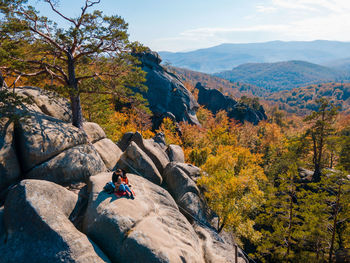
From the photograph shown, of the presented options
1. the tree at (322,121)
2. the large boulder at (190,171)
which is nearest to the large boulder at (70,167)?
the large boulder at (190,171)

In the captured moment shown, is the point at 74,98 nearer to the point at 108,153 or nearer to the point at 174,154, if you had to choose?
the point at 108,153

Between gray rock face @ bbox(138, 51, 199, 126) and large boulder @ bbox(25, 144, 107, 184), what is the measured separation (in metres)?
49.2

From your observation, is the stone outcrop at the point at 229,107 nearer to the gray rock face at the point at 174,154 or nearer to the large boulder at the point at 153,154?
the gray rock face at the point at 174,154

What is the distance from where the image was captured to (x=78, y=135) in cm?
1588

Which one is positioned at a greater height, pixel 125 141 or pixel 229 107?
pixel 125 141

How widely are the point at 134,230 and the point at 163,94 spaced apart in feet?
200

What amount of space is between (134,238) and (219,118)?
263 ft

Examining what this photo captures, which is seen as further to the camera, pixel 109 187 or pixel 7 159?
pixel 109 187

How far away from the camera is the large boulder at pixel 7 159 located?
1130 centimetres

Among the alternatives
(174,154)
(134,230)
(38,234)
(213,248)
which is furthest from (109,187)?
(174,154)

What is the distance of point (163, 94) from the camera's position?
68250 mm

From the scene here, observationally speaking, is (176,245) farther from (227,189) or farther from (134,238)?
(227,189)

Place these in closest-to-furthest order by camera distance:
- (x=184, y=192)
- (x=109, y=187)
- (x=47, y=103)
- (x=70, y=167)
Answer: (x=109, y=187) < (x=70, y=167) < (x=47, y=103) < (x=184, y=192)

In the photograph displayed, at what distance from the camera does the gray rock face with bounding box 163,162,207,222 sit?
19672 millimetres
